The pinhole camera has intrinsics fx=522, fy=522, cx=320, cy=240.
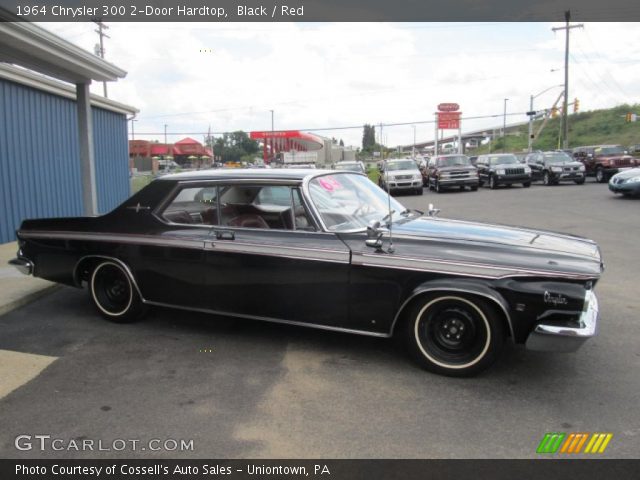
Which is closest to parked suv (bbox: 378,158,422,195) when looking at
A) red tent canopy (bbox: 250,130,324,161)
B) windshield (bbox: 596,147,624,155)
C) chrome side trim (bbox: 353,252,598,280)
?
windshield (bbox: 596,147,624,155)

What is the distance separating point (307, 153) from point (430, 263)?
26333 millimetres

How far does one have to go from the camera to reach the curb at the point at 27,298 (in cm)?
558

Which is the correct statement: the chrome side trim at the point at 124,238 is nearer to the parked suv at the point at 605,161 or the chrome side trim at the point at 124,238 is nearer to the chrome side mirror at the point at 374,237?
the chrome side mirror at the point at 374,237

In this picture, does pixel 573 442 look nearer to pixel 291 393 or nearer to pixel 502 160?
pixel 291 393

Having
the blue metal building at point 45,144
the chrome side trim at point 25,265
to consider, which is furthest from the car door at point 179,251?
the blue metal building at point 45,144

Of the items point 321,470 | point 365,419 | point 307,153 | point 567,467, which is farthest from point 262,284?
point 307,153

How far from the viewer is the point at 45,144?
→ 10898 millimetres

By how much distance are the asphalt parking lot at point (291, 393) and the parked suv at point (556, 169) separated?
1988 cm

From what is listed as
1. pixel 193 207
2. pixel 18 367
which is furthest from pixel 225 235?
pixel 18 367

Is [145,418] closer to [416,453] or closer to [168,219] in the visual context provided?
[416,453]

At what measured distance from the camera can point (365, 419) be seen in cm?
324

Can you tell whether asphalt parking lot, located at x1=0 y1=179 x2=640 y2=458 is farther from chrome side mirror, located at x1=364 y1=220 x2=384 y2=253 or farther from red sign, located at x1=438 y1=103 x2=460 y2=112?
red sign, located at x1=438 y1=103 x2=460 y2=112

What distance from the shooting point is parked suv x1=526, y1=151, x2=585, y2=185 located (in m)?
23.2

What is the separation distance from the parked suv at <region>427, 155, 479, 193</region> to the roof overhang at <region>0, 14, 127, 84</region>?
53.7 feet
